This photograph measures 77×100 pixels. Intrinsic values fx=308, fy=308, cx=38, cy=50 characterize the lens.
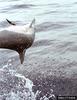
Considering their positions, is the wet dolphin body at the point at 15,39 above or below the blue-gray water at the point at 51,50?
above

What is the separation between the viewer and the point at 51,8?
15.2 meters

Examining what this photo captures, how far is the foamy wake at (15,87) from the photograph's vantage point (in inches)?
282

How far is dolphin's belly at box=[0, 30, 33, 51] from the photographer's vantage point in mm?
5750

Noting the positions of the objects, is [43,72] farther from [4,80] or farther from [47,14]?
[47,14]

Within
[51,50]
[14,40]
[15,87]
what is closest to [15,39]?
[14,40]

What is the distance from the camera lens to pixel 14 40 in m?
5.80

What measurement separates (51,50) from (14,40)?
12.3 feet

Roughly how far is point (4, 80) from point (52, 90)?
4.61 feet

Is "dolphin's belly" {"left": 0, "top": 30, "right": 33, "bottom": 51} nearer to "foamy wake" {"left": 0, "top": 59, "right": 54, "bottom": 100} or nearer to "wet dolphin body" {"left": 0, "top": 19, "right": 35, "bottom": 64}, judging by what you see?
"wet dolphin body" {"left": 0, "top": 19, "right": 35, "bottom": 64}

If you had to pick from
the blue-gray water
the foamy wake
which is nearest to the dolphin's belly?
the foamy wake

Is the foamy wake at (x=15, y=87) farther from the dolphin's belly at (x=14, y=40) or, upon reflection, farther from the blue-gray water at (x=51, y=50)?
the dolphin's belly at (x=14, y=40)

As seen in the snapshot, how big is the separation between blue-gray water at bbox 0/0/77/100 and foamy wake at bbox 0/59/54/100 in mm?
187

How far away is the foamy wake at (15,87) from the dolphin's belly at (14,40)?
5.61 ft

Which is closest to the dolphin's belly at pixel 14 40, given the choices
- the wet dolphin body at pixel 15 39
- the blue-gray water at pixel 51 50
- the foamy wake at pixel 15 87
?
the wet dolphin body at pixel 15 39
